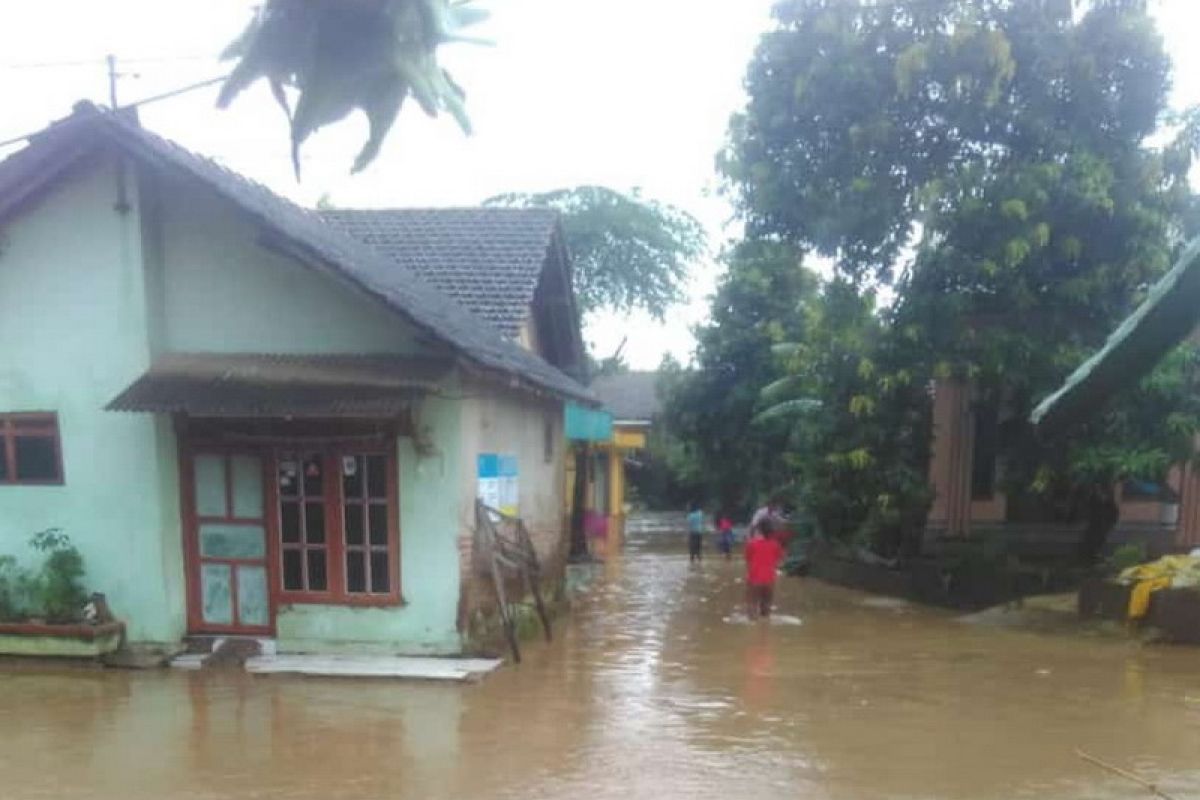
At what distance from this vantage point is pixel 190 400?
923cm

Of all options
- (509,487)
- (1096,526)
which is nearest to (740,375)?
(1096,526)

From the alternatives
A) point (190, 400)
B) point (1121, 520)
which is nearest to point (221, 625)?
point (190, 400)

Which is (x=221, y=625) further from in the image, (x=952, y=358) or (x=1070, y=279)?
(x=1070, y=279)

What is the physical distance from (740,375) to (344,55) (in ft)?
82.4

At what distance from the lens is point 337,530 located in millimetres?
10031

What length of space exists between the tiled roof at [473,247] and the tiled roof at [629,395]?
2131 cm

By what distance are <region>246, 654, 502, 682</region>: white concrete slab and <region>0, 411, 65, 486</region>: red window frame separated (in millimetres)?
2945

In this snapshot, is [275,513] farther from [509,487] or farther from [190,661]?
[509,487]

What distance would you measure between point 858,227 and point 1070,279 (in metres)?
2.91

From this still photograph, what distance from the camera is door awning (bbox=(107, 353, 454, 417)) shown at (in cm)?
913

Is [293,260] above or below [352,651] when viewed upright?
above

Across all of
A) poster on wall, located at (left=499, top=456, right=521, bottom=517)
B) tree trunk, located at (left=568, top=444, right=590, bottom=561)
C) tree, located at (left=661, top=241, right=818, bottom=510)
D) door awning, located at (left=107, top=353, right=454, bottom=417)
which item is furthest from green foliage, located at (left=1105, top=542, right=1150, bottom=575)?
tree, located at (left=661, top=241, right=818, bottom=510)

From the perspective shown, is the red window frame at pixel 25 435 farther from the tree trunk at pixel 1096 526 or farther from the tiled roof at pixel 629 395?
the tiled roof at pixel 629 395

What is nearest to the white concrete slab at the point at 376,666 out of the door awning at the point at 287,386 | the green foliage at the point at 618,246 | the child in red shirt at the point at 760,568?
the door awning at the point at 287,386
